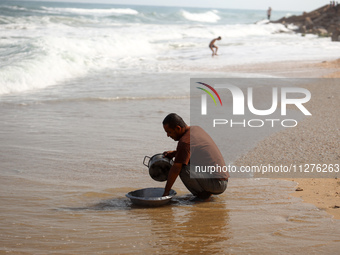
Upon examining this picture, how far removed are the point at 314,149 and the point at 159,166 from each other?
104 inches

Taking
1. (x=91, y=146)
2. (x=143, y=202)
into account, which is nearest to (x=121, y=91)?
(x=91, y=146)

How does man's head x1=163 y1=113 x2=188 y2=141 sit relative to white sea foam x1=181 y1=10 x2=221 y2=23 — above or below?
below

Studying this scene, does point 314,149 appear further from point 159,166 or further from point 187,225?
point 187,225

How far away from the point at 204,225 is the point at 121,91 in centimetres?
809

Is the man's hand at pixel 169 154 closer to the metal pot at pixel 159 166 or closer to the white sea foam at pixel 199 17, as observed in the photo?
the metal pot at pixel 159 166

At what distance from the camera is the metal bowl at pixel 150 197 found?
4438mm

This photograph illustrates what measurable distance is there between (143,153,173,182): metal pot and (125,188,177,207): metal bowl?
5.7 inches

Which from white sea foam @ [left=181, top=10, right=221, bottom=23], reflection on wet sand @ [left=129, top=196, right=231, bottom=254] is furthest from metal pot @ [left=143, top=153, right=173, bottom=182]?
white sea foam @ [left=181, top=10, right=221, bottom=23]

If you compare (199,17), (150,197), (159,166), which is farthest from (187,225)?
(199,17)

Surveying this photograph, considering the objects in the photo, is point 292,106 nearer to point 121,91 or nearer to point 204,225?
point 121,91

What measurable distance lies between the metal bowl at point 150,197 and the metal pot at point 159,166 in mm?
146

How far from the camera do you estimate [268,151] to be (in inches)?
253

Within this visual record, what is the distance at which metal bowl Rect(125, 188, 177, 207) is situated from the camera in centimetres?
444

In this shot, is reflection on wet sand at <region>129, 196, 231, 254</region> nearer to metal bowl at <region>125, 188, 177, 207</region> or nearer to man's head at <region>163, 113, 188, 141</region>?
metal bowl at <region>125, 188, 177, 207</region>
